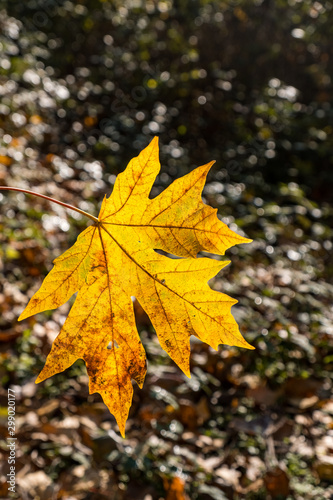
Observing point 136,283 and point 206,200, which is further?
point 206,200

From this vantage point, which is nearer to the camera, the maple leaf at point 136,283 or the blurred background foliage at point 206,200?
the maple leaf at point 136,283

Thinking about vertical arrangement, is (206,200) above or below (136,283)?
below

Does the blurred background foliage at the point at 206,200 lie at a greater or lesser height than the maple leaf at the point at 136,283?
lesser

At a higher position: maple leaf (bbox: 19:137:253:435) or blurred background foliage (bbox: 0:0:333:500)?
maple leaf (bbox: 19:137:253:435)

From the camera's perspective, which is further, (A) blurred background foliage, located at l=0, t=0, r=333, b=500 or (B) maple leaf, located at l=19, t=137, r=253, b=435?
(A) blurred background foliage, located at l=0, t=0, r=333, b=500
